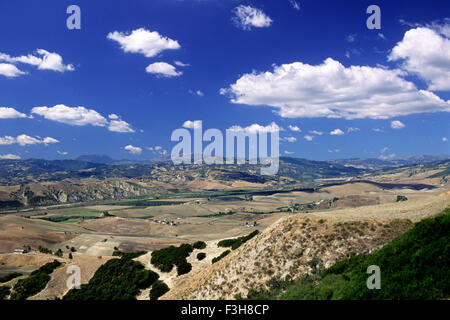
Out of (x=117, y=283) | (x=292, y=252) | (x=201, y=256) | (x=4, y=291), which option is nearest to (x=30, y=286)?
(x=4, y=291)

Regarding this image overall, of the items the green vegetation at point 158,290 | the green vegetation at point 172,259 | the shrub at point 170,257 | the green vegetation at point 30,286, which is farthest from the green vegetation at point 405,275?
the green vegetation at point 30,286

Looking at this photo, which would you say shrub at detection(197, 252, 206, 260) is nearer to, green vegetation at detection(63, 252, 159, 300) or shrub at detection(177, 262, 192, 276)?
shrub at detection(177, 262, 192, 276)

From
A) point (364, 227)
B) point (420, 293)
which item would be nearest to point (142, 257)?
point (364, 227)

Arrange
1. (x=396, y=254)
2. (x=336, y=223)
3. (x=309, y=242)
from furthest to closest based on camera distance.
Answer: (x=336, y=223), (x=309, y=242), (x=396, y=254)

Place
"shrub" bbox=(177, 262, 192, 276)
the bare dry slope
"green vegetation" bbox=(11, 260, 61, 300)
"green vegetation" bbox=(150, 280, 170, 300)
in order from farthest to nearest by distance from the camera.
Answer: "green vegetation" bbox=(11, 260, 61, 300)
"shrub" bbox=(177, 262, 192, 276)
"green vegetation" bbox=(150, 280, 170, 300)
the bare dry slope

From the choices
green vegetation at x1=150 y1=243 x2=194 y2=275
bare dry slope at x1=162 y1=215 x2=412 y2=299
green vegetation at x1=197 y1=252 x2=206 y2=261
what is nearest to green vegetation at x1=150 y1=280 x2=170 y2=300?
bare dry slope at x1=162 y1=215 x2=412 y2=299
